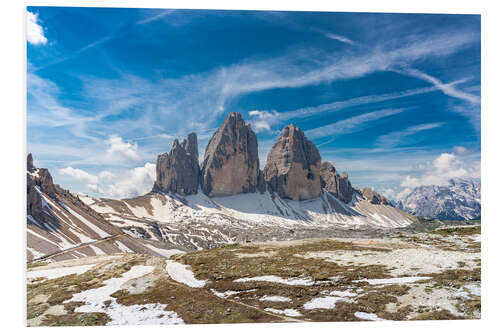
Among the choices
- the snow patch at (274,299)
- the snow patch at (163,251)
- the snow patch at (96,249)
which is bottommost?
the snow patch at (163,251)

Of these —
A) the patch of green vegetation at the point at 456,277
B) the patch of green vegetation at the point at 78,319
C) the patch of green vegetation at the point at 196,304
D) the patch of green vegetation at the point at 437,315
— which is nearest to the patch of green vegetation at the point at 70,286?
the patch of green vegetation at the point at 78,319

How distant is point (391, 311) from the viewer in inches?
533

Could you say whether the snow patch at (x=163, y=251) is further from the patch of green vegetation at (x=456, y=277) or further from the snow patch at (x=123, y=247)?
the patch of green vegetation at (x=456, y=277)

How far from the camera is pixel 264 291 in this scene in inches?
647

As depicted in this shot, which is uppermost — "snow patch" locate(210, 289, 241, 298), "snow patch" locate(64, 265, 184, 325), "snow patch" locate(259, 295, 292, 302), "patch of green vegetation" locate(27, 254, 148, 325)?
"snow patch" locate(259, 295, 292, 302)

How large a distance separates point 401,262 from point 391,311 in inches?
345

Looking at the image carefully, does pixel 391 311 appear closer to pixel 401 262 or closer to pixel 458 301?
pixel 458 301

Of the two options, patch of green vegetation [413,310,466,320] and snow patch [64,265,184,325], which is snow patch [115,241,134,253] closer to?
snow patch [64,265,184,325]

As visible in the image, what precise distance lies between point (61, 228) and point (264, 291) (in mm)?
68732

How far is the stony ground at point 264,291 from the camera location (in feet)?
45.7

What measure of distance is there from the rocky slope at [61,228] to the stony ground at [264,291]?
127 ft

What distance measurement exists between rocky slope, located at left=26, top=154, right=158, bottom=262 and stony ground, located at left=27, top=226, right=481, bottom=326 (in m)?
38.6

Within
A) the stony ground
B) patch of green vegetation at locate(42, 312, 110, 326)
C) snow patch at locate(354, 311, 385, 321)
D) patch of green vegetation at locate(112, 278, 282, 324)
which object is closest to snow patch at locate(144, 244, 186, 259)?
the stony ground

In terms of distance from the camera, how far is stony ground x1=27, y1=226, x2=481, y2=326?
1393 cm
